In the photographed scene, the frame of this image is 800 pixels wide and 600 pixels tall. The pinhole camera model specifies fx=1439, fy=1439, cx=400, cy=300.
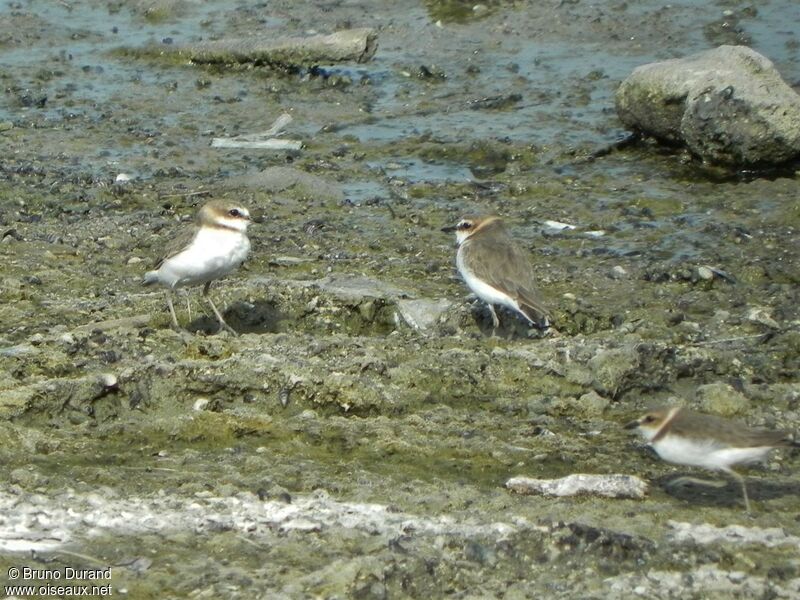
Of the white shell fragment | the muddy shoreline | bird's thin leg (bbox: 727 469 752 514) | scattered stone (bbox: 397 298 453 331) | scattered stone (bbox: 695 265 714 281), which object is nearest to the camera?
the muddy shoreline

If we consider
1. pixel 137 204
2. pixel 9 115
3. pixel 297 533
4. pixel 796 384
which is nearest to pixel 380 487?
pixel 297 533

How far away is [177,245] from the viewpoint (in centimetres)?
850

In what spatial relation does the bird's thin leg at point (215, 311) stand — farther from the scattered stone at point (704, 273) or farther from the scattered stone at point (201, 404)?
the scattered stone at point (704, 273)

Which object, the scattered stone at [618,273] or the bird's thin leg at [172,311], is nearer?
the bird's thin leg at [172,311]

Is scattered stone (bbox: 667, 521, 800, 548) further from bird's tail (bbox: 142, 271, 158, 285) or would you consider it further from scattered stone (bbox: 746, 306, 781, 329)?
bird's tail (bbox: 142, 271, 158, 285)

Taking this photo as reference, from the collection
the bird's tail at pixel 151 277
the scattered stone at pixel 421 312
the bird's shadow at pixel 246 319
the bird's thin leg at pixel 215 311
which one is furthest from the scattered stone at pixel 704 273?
the bird's tail at pixel 151 277

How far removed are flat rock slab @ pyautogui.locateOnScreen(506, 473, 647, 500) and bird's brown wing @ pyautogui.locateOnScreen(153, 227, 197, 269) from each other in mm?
2968

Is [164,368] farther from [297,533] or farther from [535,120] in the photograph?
[535,120]

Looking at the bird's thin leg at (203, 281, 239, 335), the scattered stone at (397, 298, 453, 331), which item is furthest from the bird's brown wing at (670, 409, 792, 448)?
the bird's thin leg at (203, 281, 239, 335)

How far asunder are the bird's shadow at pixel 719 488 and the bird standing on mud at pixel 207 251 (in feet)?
9.66

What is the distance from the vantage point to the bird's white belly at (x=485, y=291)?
848cm

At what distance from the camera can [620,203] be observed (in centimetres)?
1135

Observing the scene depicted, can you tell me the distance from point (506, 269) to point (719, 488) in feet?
8.61

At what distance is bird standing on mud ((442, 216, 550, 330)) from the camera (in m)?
8.46
